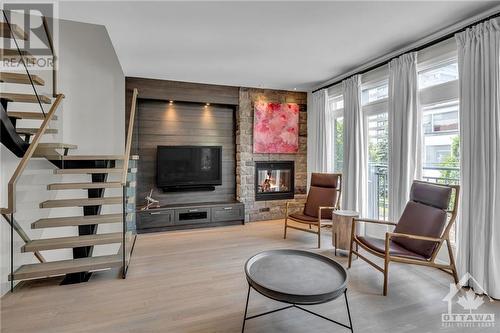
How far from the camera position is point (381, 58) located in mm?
3746

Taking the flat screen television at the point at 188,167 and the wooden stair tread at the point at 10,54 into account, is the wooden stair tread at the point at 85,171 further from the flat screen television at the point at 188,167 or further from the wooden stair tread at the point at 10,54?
the flat screen television at the point at 188,167

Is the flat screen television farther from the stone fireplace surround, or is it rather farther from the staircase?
the staircase

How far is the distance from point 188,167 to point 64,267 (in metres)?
2.59

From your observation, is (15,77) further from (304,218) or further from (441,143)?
(441,143)

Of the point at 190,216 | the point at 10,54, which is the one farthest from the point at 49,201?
the point at 190,216

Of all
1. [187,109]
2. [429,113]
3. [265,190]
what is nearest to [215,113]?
[187,109]

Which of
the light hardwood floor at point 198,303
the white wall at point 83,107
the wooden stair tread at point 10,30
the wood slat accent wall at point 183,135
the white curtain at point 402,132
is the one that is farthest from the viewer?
the wood slat accent wall at point 183,135

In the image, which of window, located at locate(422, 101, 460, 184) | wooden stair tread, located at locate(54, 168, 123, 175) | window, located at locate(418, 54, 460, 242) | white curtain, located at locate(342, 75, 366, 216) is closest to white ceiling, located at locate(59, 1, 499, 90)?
white curtain, located at locate(342, 75, 366, 216)

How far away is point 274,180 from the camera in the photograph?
554cm

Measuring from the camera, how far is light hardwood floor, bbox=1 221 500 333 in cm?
202

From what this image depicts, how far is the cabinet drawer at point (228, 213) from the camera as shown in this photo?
492cm

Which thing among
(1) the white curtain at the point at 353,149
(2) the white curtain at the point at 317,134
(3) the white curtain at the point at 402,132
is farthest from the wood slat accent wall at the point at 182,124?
(3) the white curtain at the point at 402,132

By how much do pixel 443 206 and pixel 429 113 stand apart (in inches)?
51.4

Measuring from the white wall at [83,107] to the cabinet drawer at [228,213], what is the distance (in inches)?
66.8
